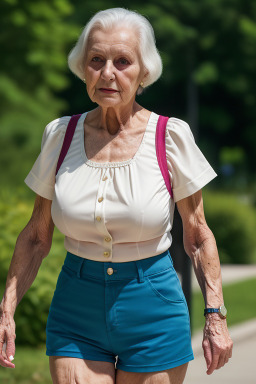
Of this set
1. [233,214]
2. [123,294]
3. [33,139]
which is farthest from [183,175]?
[33,139]

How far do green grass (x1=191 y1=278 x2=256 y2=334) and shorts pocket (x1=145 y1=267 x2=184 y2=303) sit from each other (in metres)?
6.05

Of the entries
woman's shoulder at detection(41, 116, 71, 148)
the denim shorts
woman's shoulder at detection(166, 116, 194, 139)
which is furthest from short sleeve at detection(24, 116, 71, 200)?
woman's shoulder at detection(166, 116, 194, 139)

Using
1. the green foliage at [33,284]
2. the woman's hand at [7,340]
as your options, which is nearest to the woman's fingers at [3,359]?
the woman's hand at [7,340]

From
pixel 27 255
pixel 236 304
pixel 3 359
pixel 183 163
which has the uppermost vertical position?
pixel 183 163

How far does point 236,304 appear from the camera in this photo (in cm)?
1148

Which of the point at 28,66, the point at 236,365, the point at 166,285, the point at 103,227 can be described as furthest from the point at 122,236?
the point at 28,66

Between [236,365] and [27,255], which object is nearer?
[27,255]

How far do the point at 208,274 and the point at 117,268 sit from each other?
14.2 inches

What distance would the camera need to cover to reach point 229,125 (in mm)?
49344

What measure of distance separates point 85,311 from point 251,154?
4762cm

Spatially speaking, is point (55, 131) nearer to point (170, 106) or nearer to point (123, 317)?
point (123, 317)

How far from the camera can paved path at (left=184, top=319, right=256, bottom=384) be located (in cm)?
721

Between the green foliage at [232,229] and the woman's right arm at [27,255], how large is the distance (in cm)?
1361

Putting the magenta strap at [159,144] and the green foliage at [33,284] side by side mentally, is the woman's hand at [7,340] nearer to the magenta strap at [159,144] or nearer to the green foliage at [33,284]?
the magenta strap at [159,144]
